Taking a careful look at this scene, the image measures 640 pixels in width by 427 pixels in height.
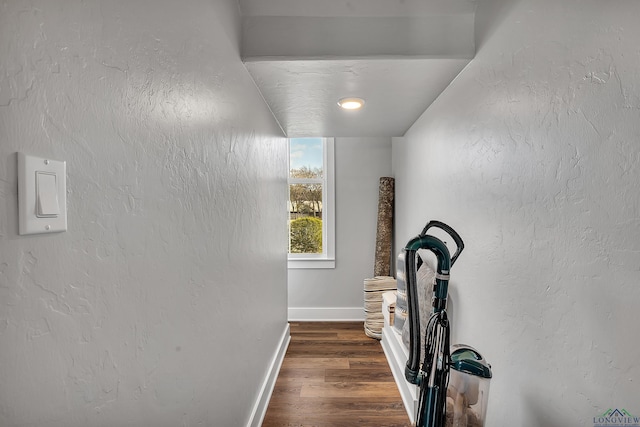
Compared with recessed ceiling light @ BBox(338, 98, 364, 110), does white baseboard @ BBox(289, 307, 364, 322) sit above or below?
below

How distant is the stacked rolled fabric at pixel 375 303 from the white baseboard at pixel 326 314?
43 centimetres

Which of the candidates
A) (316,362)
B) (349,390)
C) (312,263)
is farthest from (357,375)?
(312,263)

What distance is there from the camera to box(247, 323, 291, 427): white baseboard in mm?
1873

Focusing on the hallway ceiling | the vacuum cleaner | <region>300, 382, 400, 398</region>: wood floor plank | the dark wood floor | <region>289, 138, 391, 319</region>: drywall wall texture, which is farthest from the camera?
<region>289, 138, 391, 319</region>: drywall wall texture

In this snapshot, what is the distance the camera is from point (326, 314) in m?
3.94

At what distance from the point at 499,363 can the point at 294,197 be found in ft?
10.1

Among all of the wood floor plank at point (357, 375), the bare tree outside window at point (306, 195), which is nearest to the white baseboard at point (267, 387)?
the wood floor plank at point (357, 375)

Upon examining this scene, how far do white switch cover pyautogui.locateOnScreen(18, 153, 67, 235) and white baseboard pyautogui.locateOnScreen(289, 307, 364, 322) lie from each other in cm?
360

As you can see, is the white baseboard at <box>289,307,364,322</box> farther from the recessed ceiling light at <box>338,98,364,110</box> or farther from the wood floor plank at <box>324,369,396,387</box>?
the recessed ceiling light at <box>338,98,364,110</box>

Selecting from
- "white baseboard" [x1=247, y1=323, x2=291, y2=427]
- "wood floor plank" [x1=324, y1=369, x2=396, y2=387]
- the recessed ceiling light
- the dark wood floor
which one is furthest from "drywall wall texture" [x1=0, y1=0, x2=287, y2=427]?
"wood floor plank" [x1=324, y1=369, x2=396, y2=387]

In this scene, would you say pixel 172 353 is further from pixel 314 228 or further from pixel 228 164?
pixel 314 228

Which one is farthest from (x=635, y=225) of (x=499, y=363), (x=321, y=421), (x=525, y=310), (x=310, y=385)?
(x=310, y=385)

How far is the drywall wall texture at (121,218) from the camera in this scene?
1.51 feet

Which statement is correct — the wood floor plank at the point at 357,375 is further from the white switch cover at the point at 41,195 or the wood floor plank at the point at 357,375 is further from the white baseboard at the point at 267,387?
the white switch cover at the point at 41,195
